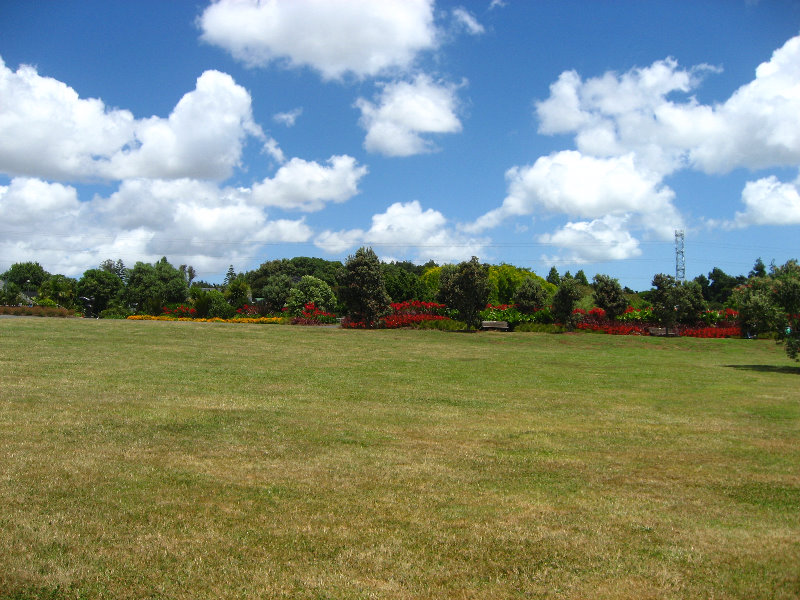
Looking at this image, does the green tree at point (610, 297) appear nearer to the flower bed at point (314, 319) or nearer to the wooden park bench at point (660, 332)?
the wooden park bench at point (660, 332)

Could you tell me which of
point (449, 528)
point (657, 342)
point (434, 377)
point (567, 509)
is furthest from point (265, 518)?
point (657, 342)

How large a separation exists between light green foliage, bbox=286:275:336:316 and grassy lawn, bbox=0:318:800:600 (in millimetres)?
28366

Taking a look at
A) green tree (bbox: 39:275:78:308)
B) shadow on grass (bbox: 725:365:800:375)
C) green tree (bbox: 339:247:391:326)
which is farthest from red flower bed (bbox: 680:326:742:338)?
green tree (bbox: 39:275:78:308)

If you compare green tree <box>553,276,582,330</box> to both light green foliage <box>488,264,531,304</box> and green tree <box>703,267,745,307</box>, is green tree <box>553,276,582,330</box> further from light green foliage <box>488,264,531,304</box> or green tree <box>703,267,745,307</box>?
green tree <box>703,267,745,307</box>

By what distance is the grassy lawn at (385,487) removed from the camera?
464cm

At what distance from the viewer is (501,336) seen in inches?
1162

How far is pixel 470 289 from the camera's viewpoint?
102 feet

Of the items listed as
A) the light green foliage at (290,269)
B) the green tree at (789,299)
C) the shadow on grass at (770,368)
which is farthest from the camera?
the light green foliage at (290,269)

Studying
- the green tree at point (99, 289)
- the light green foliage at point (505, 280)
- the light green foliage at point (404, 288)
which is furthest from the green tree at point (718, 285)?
the green tree at point (99, 289)

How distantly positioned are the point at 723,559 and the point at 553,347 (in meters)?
21.5

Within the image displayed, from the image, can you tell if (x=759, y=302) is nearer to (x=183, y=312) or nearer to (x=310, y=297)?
(x=310, y=297)

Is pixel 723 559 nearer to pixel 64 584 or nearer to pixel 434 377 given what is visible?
pixel 64 584

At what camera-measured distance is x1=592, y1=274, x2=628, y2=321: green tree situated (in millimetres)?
37031

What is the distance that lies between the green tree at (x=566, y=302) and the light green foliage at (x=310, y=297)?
17.1 m
